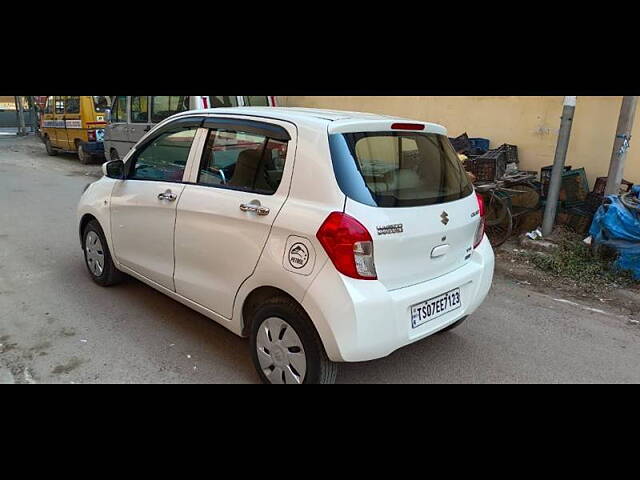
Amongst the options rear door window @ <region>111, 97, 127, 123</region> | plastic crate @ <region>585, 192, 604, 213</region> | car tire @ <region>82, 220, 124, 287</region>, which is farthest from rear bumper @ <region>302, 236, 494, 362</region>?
rear door window @ <region>111, 97, 127, 123</region>

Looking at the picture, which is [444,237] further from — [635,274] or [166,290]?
[635,274]

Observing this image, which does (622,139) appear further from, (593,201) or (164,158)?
(164,158)

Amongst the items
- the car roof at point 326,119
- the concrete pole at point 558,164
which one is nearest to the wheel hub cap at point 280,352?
the car roof at point 326,119

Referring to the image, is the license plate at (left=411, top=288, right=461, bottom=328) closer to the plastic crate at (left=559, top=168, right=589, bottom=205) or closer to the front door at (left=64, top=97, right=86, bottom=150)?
the plastic crate at (left=559, top=168, right=589, bottom=205)

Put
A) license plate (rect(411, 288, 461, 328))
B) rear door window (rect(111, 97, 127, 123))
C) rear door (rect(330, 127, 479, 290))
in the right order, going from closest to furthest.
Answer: rear door (rect(330, 127, 479, 290)), license plate (rect(411, 288, 461, 328)), rear door window (rect(111, 97, 127, 123))

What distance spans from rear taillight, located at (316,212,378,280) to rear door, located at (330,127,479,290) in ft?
0.15

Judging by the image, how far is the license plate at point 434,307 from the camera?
2.48 meters

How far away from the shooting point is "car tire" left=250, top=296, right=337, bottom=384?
244 cm

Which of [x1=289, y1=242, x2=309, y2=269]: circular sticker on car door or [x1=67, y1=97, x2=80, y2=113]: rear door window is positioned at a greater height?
[x1=67, y1=97, x2=80, y2=113]: rear door window

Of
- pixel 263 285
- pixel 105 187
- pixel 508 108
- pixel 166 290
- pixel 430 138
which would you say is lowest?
pixel 166 290

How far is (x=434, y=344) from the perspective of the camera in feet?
11.0

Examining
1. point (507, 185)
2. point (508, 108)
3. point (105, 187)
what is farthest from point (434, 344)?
point (508, 108)

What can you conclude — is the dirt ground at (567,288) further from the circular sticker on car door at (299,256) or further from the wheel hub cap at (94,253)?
the wheel hub cap at (94,253)

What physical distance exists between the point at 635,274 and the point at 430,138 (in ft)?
10.1
